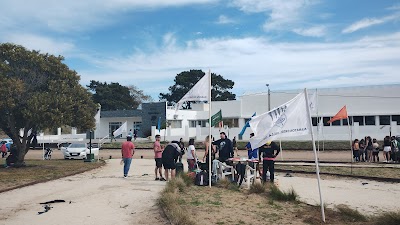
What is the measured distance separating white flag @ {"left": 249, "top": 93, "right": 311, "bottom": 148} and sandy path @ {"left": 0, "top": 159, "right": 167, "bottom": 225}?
114 inches

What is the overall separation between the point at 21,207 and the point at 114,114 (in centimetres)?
5066

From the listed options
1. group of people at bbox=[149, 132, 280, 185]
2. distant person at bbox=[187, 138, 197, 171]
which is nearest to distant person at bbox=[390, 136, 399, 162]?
group of people at bbox=[149, 132, 280, 185]

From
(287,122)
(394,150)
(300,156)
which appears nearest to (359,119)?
(300,156)

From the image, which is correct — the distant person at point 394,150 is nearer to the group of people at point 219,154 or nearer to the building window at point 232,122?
the group of people at point 219,154

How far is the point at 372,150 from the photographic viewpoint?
23500mm

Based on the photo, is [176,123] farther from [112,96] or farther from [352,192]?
[352,192]

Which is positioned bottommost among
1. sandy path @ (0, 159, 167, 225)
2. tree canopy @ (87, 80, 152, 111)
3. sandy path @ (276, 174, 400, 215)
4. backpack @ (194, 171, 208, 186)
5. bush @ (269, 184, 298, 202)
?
sandy path @ (276, 174, 400, 215)

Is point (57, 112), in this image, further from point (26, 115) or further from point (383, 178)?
point (383, 178)

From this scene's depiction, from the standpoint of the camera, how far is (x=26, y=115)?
18.1m

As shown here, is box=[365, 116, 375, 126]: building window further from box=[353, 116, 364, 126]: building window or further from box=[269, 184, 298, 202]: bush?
box=[269, 184, 298, 202]: bush

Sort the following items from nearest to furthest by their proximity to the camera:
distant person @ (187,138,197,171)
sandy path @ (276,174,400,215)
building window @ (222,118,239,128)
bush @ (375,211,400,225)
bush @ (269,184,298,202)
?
bush @ (375,211,400,225) → sandy path @ (276,174,400,215) → bush @ (269,184,298,202) → distant person @ (187,138,197,171) → building window @ (222,118,239,128)

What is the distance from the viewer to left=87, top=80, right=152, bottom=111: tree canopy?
85.1m

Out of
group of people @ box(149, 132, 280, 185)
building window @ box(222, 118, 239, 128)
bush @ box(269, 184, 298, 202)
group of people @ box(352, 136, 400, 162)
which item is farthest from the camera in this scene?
building window @ box(222, 118, 239, 128)

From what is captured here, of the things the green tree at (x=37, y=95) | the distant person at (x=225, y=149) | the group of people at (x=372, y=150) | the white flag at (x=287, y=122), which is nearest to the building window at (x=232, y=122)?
the group of people at (x=372, y=150)
